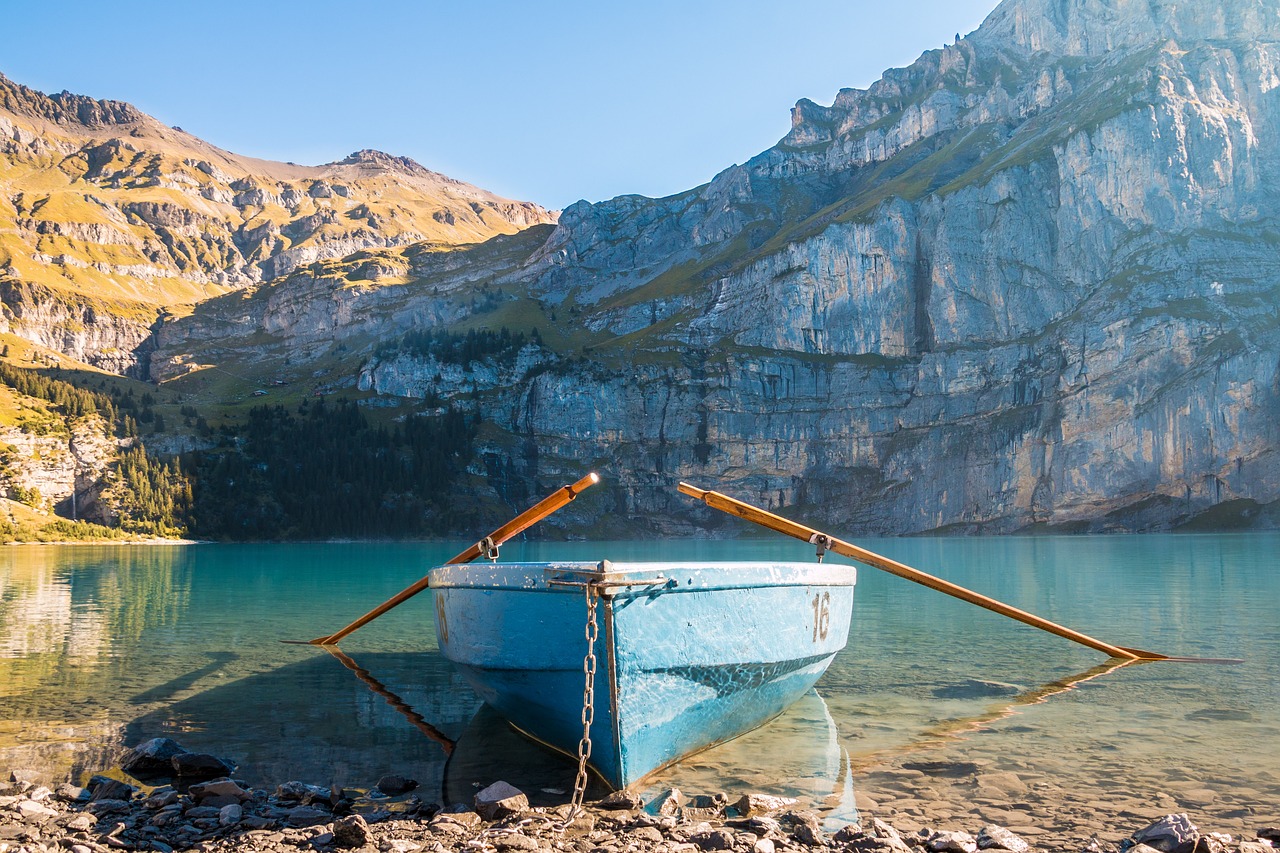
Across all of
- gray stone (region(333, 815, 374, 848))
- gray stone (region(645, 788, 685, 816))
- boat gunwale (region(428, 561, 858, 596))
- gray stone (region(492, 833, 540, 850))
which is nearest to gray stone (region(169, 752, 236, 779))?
boat gunwale (region(428, 561, 858, 596))

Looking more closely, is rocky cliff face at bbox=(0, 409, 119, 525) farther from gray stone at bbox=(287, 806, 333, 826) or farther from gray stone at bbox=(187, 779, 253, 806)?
gray stone at bbox=(287, 806, 333, 826)

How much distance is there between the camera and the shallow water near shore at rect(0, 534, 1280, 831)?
10898 mm

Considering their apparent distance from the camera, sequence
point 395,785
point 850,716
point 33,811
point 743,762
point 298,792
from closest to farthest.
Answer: point 33,811 < point 298,792 < point 395,785 < point 743,762 < point 850,716

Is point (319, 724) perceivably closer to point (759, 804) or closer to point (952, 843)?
point (759, 804)

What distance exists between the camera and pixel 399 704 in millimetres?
16438

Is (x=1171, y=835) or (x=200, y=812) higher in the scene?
(x=1171, y=835)

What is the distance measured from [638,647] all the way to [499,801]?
222cm

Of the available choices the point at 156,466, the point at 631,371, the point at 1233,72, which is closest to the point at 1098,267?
the point at 1233,72

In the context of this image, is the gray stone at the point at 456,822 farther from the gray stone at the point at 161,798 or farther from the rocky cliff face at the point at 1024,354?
the rocky cliff face at the point at 1024,354

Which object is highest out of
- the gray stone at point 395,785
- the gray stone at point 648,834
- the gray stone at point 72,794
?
the gray stone at point 648,834

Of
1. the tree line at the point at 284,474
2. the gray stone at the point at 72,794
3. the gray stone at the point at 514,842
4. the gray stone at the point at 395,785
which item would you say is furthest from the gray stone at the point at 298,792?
the tree line at the point at 284,474

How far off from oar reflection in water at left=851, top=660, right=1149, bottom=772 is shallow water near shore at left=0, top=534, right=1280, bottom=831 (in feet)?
0.24

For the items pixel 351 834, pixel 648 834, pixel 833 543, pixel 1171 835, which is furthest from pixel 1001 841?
pixel 833 543

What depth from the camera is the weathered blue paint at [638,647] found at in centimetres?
1034
